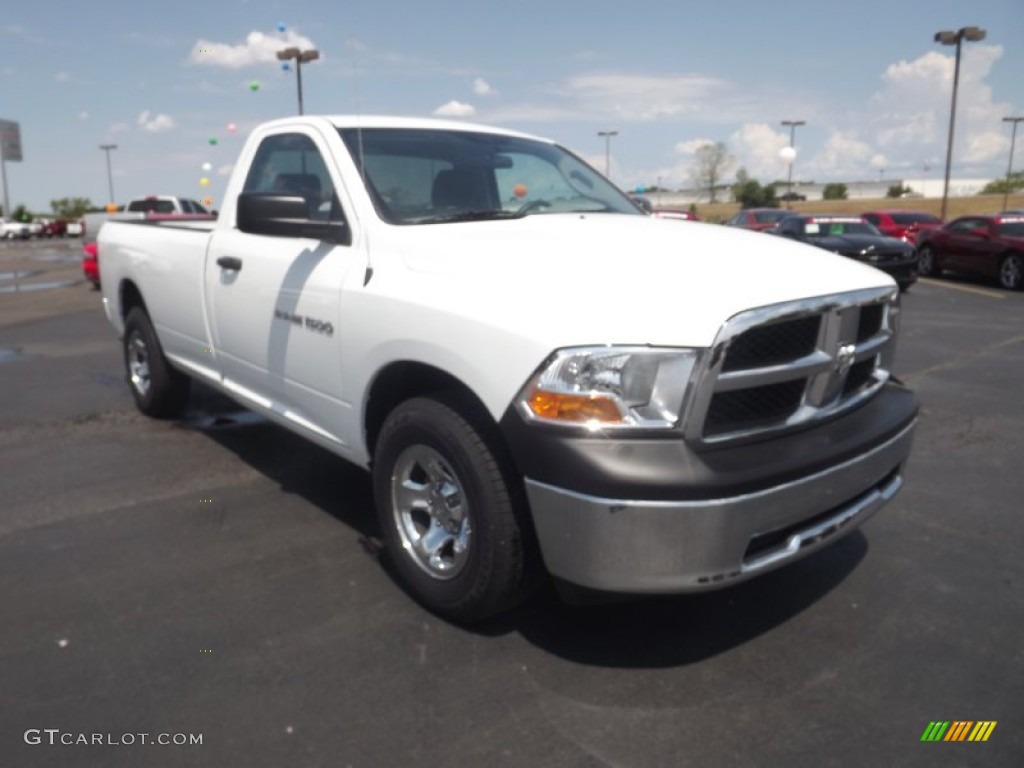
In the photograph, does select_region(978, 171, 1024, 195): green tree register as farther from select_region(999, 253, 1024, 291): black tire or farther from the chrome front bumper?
the chrome front bumper

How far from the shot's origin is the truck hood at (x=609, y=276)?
2.62m

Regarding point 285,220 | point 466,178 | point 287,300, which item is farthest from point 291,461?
point 466,178

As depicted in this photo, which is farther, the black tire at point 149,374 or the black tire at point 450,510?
the black tire at point 149,374

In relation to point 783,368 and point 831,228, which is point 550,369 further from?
point 831,228

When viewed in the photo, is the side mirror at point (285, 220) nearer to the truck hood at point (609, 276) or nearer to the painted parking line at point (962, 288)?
the truck hood at point (609, 276)

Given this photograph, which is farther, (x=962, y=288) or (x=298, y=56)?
(x=962, y=288)

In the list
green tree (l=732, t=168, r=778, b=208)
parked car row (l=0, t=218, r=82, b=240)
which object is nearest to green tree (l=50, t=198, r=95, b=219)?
parked car row (l=0, t=218, r=82, b=240)

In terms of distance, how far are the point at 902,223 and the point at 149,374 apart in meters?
22.8

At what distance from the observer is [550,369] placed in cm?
264

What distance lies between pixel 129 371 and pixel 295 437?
1583 mm

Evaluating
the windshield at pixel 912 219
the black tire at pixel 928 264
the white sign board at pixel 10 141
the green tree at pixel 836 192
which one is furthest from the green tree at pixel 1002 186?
the white sign board at pixel 10 141

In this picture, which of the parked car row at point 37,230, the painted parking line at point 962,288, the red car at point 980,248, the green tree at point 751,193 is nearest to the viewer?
the painted parking line at point 962,288

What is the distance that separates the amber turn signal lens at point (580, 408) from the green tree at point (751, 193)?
218ft

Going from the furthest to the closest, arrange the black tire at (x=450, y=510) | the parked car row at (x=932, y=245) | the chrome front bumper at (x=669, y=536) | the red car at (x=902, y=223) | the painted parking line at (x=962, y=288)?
the red car at (x=902, y=223), the painted parking line at (x=962, y=288), the parked car row at (x=932, y=245), the black tire at (x=450, y=510), the chrome front bumper at (x=669, y=536)
